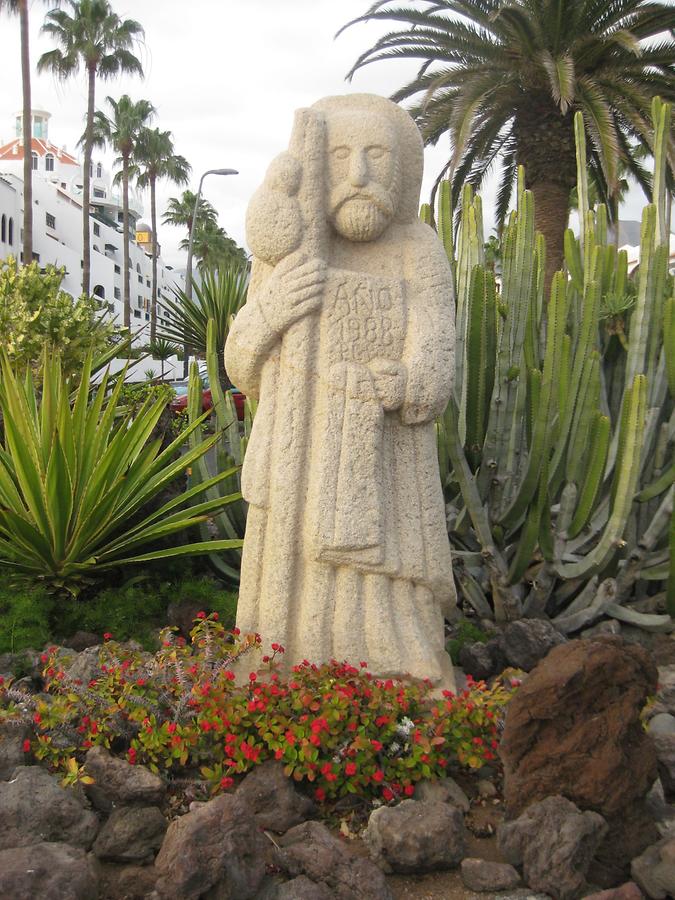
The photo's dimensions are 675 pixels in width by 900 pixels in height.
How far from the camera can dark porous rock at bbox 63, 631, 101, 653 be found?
14.7 ft

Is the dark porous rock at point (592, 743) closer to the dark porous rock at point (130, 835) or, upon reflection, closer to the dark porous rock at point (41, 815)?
the dark porous rock at point (130, 835)

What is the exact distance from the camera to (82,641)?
4.49 metres

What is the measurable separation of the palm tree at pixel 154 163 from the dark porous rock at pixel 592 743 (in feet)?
131

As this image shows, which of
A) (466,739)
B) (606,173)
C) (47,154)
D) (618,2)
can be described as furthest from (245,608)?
(47,154)

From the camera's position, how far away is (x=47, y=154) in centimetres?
6500

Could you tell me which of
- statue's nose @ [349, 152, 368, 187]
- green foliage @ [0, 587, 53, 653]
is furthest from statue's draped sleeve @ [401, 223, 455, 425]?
green foliage @ [0, 587, 53, 653]

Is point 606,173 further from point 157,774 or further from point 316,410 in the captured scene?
point 157,774

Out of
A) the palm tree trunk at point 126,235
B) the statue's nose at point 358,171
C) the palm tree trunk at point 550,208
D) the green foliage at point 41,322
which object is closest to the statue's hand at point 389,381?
the statue's nose at point 358,171

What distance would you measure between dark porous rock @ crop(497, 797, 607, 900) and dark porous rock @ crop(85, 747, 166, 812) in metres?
1.20

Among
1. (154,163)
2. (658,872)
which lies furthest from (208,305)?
(154,163)

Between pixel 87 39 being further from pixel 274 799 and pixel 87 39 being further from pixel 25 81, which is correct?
pixel 274 799

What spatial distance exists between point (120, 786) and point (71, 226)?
5127 cm

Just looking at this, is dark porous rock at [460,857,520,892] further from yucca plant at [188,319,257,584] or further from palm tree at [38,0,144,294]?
palm tree at [38,0,144,294]

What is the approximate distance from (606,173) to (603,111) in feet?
2.89
